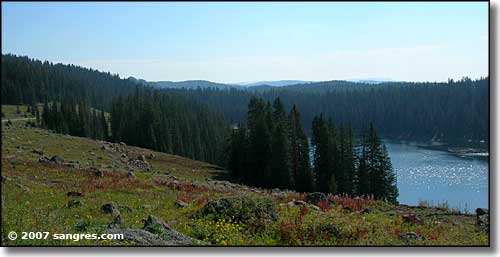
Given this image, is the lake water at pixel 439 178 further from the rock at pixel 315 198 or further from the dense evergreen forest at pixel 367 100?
the dense evergreen forest at pixel 367 100

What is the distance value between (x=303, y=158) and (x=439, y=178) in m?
9.99

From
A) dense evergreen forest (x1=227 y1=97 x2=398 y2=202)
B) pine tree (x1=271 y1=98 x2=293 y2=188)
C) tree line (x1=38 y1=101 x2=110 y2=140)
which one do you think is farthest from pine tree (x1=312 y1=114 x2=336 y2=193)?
tree line (x1=38 y1=101 x2=110 y2=140)

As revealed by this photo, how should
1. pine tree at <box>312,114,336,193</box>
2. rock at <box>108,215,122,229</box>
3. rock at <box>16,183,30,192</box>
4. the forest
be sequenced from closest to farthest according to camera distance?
rock at <box>108,215,122,229</box>, rock at <box>16,183,30,192</box>, the forest, pine tree at <box>312,114,336,193</box>

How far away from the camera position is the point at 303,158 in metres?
37.0

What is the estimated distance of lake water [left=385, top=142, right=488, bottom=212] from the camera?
1829 centimetres

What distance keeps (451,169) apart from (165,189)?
2370 centimetres

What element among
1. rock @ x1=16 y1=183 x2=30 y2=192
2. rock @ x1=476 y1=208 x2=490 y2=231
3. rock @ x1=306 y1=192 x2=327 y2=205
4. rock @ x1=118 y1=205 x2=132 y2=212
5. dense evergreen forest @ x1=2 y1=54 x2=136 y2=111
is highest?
dense evergreen forest @ x1=2 y1=54 x2=136 y2=111

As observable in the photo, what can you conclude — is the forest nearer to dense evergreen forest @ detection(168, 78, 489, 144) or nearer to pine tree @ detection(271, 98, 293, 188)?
pine tree @ detection(271, 98, 293, 188)

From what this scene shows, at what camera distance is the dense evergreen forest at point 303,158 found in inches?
1359

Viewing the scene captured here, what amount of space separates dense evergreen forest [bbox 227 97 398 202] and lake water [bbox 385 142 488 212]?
2.43 m

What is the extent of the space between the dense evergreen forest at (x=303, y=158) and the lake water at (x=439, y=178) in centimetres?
243

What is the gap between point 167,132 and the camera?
213ft

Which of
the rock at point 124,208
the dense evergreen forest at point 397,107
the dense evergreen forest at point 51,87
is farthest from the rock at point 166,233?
the dense evergreen forest at point 51,87

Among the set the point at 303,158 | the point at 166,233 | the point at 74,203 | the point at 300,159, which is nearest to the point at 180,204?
the point at 74,203
